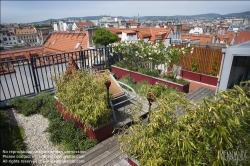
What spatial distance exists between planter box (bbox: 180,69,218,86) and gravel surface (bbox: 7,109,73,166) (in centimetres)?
563

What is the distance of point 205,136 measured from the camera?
114 centimetres

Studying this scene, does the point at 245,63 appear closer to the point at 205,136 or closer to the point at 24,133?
the point at 205,136

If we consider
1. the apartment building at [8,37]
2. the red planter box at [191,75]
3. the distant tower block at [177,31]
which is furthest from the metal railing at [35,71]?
the apartment building at [8,37]

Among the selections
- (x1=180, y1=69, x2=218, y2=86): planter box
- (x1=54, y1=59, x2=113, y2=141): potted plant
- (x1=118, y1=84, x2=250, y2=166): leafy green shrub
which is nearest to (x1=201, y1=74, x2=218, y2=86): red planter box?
(x1=180, y1=69, x2=218, y2=86): planter box

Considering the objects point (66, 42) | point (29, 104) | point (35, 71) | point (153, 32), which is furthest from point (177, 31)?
point (29, 104)

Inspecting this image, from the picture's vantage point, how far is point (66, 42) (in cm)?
2181

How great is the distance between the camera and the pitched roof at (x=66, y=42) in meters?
19.4

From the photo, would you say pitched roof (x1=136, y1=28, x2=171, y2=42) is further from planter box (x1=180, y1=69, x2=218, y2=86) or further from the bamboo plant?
the bamboo plant

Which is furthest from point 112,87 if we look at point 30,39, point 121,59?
point 30,39

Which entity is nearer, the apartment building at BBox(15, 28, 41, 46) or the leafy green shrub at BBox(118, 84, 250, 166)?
the leafy green shrub at BBox(118, 84, 250, 166)

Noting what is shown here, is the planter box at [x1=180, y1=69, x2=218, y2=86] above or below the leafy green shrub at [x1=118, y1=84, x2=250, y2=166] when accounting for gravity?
below

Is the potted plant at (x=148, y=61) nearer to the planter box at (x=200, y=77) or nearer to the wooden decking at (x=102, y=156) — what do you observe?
the planter box at (x=200, y=77)

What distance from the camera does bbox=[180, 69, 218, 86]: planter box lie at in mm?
6159

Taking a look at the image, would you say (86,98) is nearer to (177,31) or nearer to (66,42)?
(177,31)
